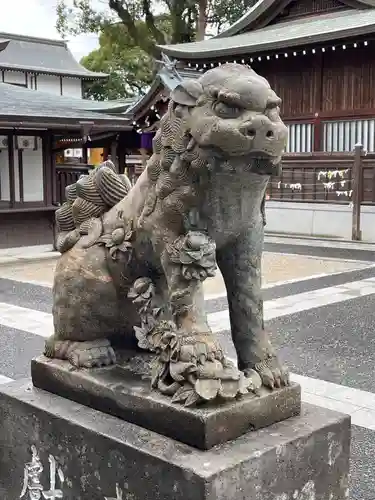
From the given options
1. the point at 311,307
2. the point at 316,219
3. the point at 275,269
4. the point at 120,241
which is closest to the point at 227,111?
the point at 120,241

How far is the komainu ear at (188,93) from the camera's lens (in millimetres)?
2119

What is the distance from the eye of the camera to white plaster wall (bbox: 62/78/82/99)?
33.5m

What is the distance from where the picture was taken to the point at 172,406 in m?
2.17

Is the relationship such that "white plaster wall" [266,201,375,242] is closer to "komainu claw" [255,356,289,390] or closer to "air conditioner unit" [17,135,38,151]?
"air conditioner unit" [17,135,38,151]

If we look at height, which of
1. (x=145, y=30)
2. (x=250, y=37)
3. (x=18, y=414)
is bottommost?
(x=18, y=414)

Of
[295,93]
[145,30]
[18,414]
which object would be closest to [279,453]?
[18,414]

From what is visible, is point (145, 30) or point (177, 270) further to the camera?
point (145, 30)

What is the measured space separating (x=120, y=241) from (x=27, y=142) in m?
12.2

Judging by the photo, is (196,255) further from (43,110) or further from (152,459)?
(43,110)

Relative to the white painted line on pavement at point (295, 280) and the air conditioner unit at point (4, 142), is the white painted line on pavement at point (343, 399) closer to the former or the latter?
the white painted line on pavement at point (295, 280)

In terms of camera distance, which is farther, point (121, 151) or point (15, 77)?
point (15, 77)

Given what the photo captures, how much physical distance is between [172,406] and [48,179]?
12816 mm

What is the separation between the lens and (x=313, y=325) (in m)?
6.99

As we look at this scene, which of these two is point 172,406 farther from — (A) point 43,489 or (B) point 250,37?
(B) point 250,37
